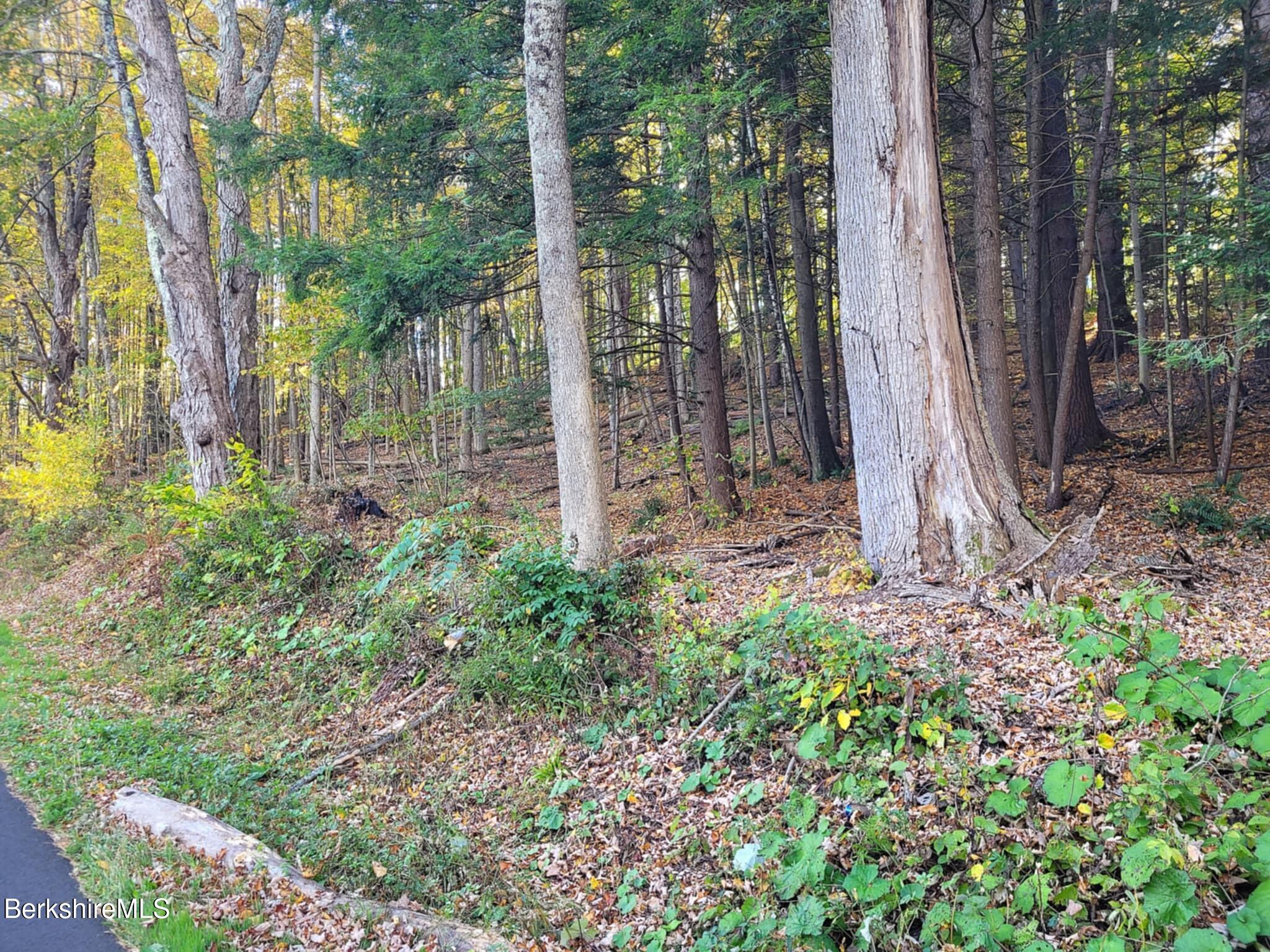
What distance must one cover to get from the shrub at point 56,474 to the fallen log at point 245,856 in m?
13.9

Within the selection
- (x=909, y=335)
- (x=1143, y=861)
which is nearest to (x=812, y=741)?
(x=1143, y=861)

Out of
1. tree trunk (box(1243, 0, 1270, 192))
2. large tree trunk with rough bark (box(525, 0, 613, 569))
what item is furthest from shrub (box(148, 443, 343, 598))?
tree trunk (box(1243, 0, 1270, 192))

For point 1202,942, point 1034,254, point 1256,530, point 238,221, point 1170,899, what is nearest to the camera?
point 1202,942

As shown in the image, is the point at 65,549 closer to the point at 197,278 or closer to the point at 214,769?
the point at 197,278

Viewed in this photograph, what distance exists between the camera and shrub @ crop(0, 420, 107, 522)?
15391 mm

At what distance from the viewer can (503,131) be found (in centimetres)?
968

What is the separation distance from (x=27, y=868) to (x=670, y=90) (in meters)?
8.56

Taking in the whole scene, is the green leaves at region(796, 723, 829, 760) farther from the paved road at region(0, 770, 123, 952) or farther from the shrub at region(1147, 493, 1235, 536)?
the shrub at region(1147, 493, 1235, 536)

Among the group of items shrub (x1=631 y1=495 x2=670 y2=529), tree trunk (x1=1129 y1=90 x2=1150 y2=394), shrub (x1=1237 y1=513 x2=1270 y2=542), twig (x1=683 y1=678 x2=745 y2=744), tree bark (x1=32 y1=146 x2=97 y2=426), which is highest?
tree bark (x1=32 y1=146 x2=97 y2=426)

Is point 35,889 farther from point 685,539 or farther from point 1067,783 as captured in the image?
point 685,539

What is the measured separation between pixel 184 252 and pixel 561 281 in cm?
834

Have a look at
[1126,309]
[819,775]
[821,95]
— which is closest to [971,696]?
[819,775]

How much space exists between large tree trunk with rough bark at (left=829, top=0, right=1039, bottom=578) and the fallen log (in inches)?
153

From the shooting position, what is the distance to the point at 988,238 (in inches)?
334
